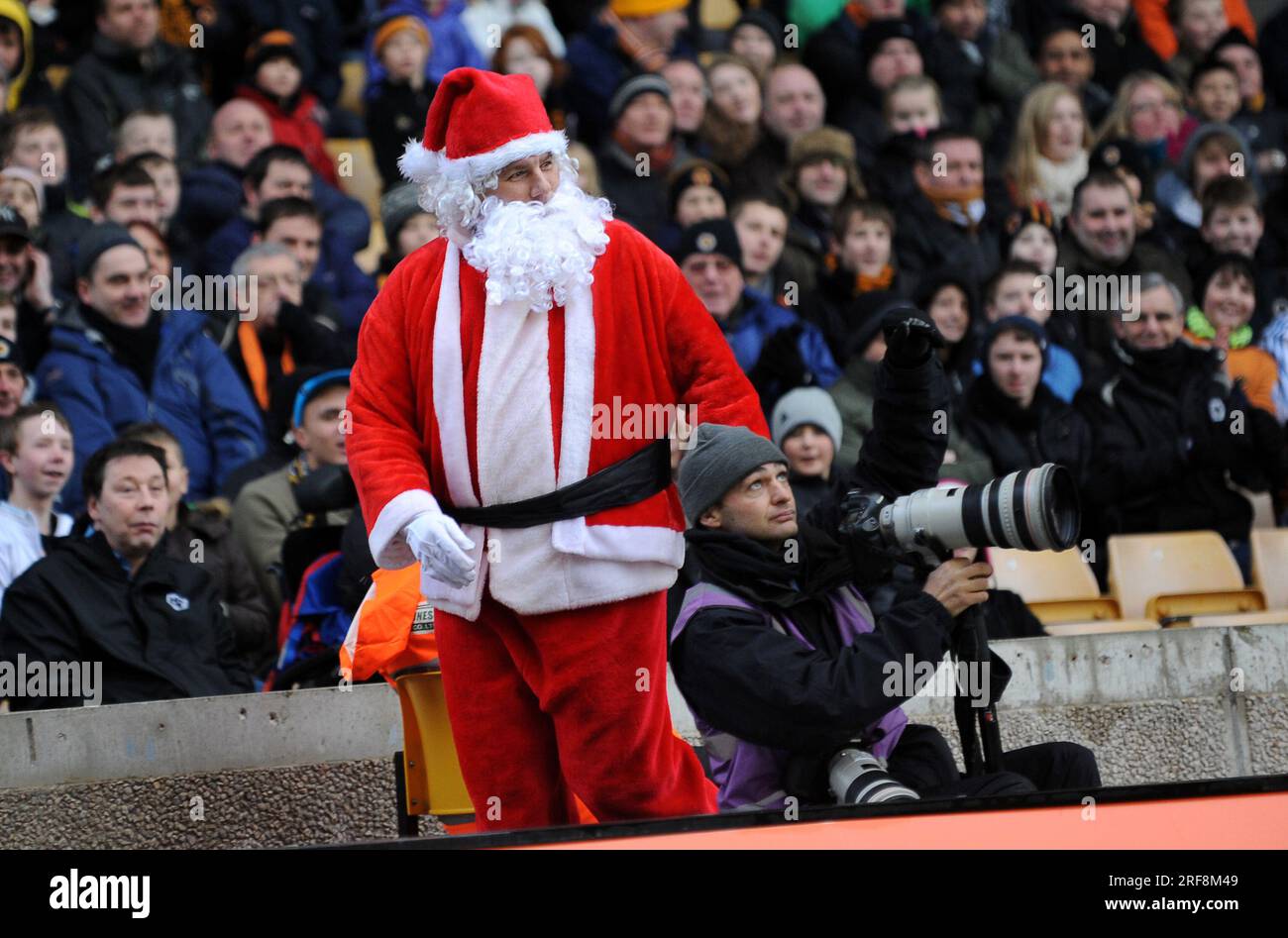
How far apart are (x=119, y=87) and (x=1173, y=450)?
504 centimetres

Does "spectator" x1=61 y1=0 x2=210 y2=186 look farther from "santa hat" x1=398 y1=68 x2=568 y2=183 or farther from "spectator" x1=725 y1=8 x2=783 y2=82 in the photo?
"santa hat" x1=398 y1=68 x2=568 y2=183

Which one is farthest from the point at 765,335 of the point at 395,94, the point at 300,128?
the point at 300,128

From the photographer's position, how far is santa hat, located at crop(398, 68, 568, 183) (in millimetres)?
4402

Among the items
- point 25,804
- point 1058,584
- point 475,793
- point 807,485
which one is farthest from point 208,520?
point 1058,584

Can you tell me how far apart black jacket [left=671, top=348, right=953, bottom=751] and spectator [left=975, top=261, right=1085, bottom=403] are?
4.16 m

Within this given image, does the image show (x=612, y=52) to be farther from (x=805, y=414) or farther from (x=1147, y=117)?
(x=805, y=414)

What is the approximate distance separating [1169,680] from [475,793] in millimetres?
2799

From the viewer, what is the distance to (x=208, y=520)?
6.65m

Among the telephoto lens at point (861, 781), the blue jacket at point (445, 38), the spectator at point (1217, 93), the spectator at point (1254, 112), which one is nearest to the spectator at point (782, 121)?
the blue jacket at point (445, 38)

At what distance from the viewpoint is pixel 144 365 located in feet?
24.6

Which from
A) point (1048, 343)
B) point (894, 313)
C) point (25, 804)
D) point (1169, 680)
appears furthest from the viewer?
point (1048, 343)

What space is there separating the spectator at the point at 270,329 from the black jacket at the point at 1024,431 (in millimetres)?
2498
